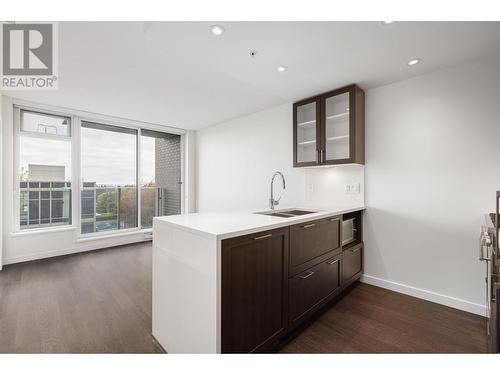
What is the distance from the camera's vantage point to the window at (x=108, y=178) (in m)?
4.12

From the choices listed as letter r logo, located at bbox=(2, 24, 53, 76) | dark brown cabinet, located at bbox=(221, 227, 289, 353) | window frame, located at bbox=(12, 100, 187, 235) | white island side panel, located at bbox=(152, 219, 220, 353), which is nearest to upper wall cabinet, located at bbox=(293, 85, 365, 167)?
dark brown cabinet, located at bbox=(221, 227, 289, 353)

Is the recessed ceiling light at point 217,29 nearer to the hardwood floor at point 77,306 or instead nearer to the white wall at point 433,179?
the white wall at point 433,179

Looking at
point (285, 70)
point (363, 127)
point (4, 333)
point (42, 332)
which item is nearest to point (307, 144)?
point (363, 127)

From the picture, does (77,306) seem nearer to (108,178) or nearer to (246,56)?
(108,178)

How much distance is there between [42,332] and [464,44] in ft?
13.3

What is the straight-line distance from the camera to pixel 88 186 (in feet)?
13.5

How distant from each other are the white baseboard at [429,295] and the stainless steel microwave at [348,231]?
0.55 metres

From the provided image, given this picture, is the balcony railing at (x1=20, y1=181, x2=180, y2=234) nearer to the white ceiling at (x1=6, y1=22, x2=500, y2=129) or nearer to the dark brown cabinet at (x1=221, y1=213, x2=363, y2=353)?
the white ceiling at (x1=6, y1=22, x2=500, y2=129)

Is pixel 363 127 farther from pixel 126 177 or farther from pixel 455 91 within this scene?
pixel 126 177

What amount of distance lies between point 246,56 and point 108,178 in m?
3.65

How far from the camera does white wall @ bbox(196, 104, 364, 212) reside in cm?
302

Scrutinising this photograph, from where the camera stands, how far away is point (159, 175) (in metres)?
5.09
